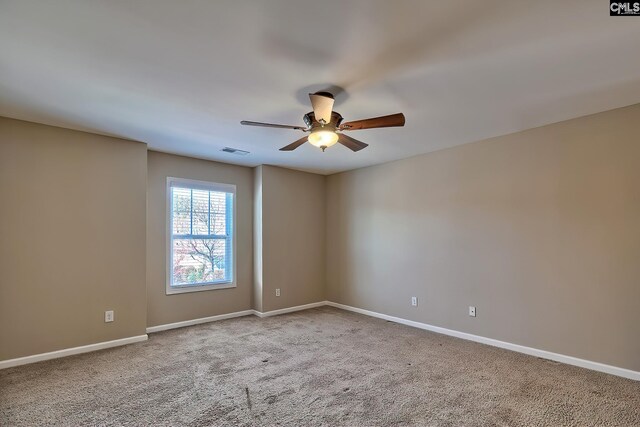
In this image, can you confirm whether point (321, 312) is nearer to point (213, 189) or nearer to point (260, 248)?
point (260, 248)

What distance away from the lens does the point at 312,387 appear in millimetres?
2732

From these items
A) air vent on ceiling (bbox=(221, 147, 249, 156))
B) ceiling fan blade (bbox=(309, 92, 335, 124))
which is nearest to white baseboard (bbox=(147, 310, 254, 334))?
air vent on ceiling (bbox=(221, 147, 249, 156))

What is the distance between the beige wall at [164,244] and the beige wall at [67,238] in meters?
0.39

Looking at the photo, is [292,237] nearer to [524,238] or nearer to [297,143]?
[297,143]

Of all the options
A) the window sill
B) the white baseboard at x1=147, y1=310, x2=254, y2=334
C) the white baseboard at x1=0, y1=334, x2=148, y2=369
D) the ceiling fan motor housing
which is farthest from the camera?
the window sill

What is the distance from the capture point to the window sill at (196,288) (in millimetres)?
4539

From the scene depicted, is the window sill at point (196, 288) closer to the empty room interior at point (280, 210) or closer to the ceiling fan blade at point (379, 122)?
the empty room interior at point (280, 210)

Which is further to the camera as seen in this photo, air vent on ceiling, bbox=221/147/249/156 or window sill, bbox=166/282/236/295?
window sill, bbox=166/282/236/295

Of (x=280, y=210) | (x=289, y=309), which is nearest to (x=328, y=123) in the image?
(x=280, y=210)

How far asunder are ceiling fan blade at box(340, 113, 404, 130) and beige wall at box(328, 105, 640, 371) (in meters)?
2.02

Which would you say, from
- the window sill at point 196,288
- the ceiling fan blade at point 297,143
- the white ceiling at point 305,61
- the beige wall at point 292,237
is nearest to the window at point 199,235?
the window sill at point 196,288

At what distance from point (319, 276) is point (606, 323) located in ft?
13.0

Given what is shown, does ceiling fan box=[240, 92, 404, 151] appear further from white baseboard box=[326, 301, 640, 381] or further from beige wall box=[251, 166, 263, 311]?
white baseboard box=[326, 301, 640, 381]

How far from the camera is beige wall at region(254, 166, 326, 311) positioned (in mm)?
5273
